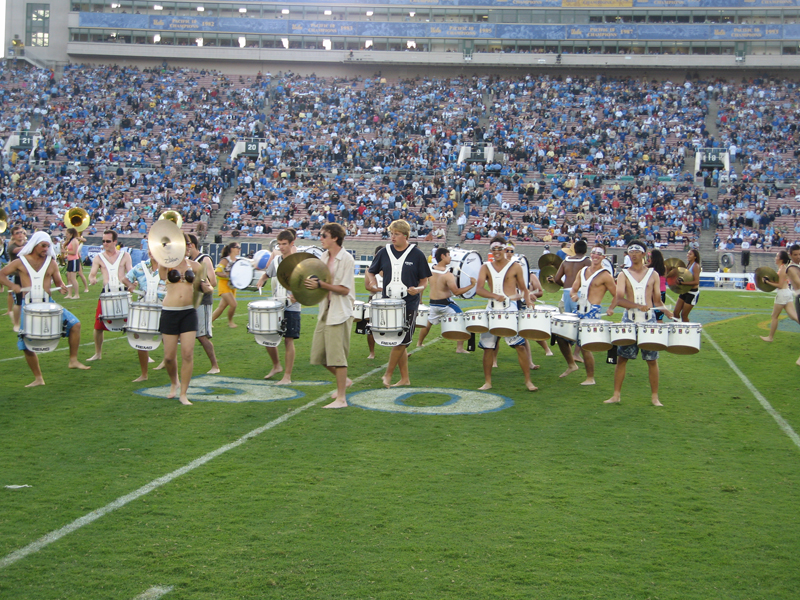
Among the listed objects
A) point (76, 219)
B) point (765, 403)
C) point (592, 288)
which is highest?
point (76, 219)

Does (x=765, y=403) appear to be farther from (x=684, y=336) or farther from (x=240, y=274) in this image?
(x=240, y=274)

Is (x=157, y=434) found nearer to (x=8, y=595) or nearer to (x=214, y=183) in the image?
(x=8, y=595)

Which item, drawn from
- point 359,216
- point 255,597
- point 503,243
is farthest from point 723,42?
point 255,597

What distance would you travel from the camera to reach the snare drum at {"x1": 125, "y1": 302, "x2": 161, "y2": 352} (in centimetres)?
885

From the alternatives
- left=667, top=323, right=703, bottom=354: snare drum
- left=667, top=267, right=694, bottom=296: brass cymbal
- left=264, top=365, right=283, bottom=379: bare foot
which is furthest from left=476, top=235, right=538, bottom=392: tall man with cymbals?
left=667, top=267, right=694, bottom=296: brass cymbal

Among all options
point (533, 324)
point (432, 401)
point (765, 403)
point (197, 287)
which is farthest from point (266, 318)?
point (765, 403)

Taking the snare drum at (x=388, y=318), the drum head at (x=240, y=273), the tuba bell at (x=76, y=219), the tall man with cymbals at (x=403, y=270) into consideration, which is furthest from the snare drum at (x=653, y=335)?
the tuba bell at (x=76, y=219)

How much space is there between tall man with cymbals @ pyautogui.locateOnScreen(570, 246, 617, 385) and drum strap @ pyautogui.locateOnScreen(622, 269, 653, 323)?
338mm

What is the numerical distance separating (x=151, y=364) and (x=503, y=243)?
16.6ft

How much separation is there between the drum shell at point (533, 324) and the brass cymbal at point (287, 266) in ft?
→ 8.91

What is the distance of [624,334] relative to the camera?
8.66m

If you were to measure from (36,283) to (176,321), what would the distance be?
83.4 inches

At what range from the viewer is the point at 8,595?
13.3ft

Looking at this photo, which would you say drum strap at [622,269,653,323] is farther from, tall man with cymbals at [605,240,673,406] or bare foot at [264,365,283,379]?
bare foot at [264,365,283,379]
